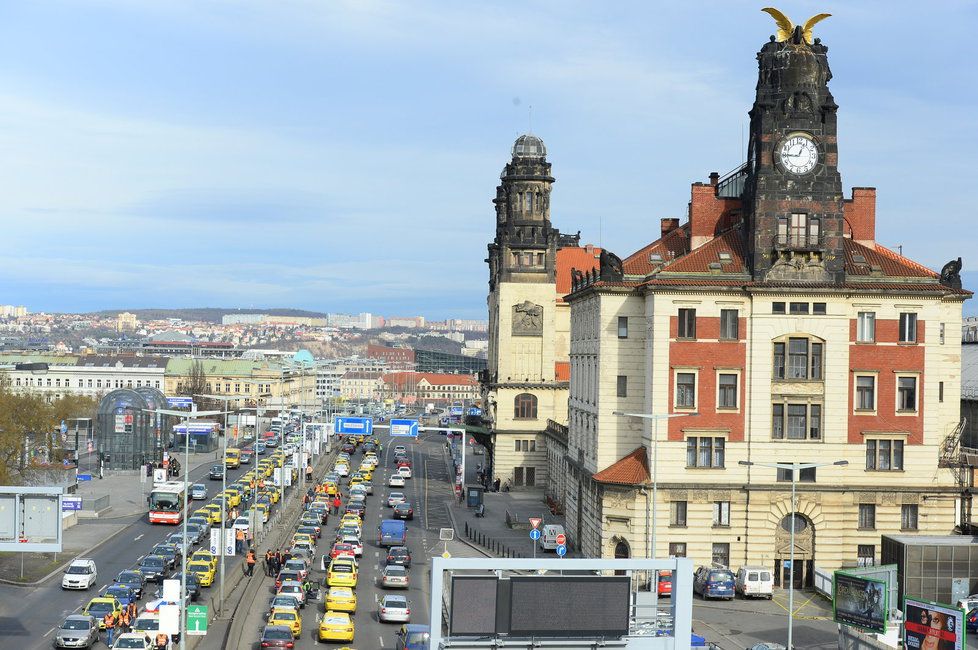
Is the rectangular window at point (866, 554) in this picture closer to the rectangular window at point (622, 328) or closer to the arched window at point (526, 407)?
the rectangular window at point (622, 328)

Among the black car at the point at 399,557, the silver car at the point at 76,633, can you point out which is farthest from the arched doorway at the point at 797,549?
the silver car at the point at 76,633

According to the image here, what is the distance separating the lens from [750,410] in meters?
69.9

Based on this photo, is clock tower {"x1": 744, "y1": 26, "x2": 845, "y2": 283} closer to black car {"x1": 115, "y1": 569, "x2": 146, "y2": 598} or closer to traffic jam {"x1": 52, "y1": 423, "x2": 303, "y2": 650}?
traffic jam {"x1": 52, "y1": 423, "x2": 303, "y2": 650}

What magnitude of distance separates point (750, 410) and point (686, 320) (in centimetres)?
529

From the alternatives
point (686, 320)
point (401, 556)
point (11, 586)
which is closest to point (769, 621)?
point (686, 320)

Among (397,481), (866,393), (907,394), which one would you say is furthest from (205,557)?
(397,481)

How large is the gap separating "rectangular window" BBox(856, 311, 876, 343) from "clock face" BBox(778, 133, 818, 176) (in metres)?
7.58

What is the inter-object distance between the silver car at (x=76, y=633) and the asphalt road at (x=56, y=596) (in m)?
1.28

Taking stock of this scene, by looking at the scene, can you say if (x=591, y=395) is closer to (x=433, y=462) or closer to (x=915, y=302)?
(x=915, y=302)

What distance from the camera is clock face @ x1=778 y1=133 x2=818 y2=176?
234ft

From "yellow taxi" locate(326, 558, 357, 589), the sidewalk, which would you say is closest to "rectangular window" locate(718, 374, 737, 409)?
the sidewalk

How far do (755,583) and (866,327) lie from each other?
13.8m

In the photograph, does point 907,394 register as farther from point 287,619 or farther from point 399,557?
point 287,619

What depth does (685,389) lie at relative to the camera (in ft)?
231
